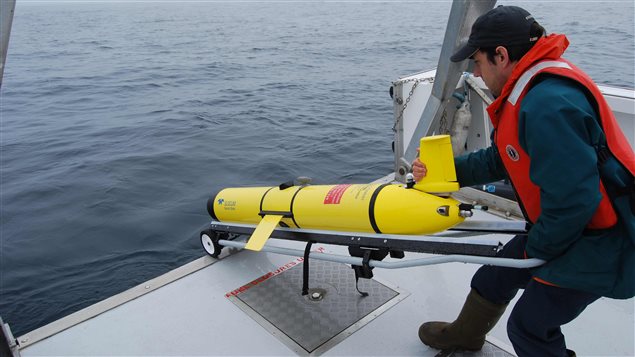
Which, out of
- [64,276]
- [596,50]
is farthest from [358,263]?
[596,50]

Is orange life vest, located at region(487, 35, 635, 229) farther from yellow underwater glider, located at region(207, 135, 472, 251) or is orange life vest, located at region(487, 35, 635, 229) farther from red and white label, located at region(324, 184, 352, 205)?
red and white label, located at region(324, 184, 352, 205)

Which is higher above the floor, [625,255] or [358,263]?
[625,255]

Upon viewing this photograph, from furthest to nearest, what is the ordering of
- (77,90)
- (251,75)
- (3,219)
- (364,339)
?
(251,75) → (77,90) → (3,219) → (364,339)

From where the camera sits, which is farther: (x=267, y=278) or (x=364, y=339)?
(x=267, y=278)

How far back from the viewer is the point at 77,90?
51.3ft

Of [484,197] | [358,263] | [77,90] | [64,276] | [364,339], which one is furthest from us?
[77,90]

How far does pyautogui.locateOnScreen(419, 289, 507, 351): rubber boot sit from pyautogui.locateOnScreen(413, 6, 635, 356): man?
0.36 m

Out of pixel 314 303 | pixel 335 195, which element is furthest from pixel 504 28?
pixel 314 303

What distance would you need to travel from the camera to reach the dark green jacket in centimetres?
175

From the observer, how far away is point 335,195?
3.09 m

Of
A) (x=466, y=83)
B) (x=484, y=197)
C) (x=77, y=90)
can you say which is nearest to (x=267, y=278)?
(x=484, y=197)

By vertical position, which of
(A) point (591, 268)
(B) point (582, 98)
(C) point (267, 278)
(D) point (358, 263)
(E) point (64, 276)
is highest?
(B) point (582, 98)

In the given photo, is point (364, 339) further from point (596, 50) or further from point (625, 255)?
point (596, 50)

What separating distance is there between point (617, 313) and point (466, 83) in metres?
2.39
